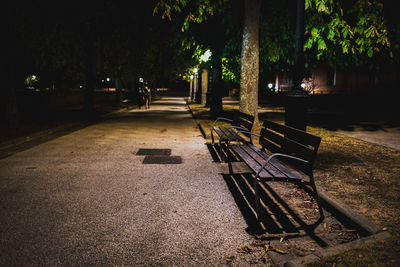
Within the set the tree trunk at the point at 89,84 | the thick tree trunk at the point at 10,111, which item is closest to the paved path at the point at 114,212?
the thick tree trunk at the point at 10,111

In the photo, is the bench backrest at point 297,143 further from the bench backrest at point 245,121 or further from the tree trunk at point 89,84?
the tree trunk at point 89,84

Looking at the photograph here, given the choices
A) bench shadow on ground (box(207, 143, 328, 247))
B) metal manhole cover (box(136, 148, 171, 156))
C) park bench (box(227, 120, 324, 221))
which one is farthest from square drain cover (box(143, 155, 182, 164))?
bench shadow on ground (box(207, 143, 328, 247))

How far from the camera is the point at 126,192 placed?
4516 millimetres

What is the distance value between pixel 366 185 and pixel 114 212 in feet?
12.8

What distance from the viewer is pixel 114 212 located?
377 centimetres

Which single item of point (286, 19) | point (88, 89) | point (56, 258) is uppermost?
point (286, 19)

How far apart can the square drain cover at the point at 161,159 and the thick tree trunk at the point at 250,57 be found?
13.3 ft

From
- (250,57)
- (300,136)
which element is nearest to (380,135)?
(250,57)

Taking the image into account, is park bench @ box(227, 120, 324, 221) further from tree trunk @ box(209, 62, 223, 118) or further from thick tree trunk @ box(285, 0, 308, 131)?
tree trunk @ box(209, 62, 223, 118)

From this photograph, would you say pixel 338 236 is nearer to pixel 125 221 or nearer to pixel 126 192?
pixel 125 221

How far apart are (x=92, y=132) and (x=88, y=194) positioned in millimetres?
6795

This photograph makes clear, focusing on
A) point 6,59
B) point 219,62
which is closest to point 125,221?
point 6,59

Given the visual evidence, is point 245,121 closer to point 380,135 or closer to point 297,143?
point 297,143

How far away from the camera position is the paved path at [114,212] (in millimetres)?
2830
